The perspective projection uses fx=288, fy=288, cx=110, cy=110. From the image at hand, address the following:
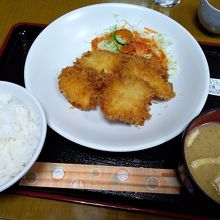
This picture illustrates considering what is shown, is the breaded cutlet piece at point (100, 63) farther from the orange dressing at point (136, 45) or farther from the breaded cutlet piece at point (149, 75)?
the orange dressing at point (136, 45)

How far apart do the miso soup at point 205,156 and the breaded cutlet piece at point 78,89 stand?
2.05 feet

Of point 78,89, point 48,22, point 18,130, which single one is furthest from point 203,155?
point 48,22

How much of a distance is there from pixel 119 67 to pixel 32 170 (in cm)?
87

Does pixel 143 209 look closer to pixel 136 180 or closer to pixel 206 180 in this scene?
pixel 136 180

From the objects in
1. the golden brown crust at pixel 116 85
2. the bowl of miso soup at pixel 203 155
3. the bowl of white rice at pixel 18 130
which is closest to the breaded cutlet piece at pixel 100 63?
the golden brown crust at pixel 116 85

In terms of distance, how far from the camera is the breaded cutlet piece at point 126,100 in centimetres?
168

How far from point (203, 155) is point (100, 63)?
90 cm

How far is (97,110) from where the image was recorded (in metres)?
1.82

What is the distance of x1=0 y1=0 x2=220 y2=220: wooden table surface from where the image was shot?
149 cm

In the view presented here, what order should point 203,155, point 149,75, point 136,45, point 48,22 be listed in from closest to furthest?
point 203,155 → point 149,75 → point 136,45 → point 48,22

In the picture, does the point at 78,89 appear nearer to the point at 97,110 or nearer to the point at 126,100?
the point at 97,110

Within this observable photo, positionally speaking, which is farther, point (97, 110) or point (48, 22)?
point (48, 22)

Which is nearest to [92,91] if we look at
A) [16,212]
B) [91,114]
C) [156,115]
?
[91,114]

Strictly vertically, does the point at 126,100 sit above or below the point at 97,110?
above
